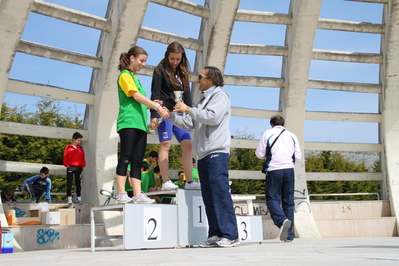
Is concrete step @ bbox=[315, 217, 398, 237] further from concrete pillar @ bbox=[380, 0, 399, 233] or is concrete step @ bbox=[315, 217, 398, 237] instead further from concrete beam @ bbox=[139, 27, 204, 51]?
concrete beam @ bbox=[139, 27, 204, 51]

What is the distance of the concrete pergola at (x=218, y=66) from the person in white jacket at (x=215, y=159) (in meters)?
5.19

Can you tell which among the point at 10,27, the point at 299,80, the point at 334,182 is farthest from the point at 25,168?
the point at 334,182

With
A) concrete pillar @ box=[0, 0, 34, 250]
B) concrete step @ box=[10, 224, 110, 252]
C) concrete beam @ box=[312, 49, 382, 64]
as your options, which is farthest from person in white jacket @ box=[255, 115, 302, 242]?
concrete beam @ box=[312, 49, 382, 64]

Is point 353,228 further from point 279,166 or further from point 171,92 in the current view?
point 171,92

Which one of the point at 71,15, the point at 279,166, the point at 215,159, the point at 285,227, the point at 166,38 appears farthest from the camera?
the point at 166,38

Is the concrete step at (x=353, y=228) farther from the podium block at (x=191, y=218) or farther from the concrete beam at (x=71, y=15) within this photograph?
the podium block at (x=191, y=218)

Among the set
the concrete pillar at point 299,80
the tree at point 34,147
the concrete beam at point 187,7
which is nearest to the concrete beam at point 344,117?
the concrete pillar at point 299,80

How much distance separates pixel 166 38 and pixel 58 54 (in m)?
2.48

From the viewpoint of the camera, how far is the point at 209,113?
3.99 metres

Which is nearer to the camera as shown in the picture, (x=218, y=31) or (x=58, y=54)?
(x=58, y=54)

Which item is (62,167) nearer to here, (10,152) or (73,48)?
(73,48)

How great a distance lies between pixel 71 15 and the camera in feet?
29.8

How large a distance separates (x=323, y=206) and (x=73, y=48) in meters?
7.33

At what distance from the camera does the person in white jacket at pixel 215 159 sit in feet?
13.1
